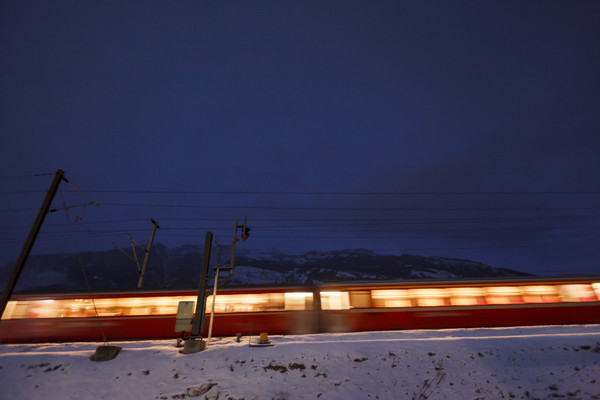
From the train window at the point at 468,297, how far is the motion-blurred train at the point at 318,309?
0.05 meters

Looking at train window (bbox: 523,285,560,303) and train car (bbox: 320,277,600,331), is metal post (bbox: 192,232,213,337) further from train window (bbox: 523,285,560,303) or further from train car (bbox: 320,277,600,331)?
train window (bbox: 523,285,560,303)

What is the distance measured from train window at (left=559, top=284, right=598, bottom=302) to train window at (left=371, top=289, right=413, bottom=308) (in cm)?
904

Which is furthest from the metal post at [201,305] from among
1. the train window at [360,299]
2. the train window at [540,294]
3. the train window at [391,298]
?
the train window at [540,294]

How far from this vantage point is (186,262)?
153 m

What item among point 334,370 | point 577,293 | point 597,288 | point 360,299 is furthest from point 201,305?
point 597,288

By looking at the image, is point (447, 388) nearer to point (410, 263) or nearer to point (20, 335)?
point (20, 335)

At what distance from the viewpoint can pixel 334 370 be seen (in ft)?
38.1

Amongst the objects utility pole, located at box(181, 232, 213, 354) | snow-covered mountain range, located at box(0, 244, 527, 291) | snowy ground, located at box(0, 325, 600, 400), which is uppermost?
snow-covered mountain range, located at box(0, 244, 527, 291)

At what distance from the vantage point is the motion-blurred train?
16.4 m

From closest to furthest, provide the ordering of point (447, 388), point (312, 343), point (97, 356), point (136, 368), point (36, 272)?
point (447, 388) < point (136, 368) < point (97, 356) < point (312, 343) < point (36, 272)

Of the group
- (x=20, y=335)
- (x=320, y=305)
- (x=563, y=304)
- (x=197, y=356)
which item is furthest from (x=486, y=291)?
(x=20, y=335)

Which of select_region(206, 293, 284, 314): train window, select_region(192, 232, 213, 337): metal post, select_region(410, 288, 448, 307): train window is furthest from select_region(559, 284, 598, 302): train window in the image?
select_region(192, 232, 213, 337): metal post

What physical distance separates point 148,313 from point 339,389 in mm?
12195

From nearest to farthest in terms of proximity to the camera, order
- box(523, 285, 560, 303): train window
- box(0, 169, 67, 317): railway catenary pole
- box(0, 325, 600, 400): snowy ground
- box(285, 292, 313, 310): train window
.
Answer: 1. box(0, 325, 600, 400): snowy ground
2. box(0, 169, 67, 317): railway catenary pole
3. box(523, 285, 560, 303): train window
4. box(285, 292, 313, 310): train window
